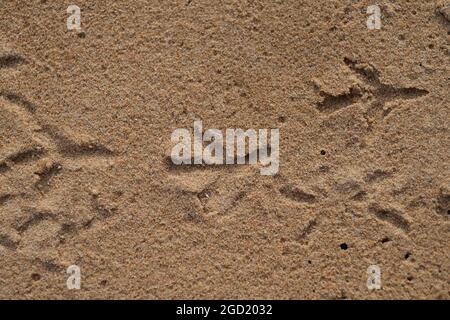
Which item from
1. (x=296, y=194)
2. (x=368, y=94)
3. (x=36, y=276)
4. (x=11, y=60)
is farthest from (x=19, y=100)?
(x=368, y=94)

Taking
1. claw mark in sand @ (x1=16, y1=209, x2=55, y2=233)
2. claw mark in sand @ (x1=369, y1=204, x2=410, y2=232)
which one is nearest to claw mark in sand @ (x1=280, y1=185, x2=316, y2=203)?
claw mark in sand @ (x1=369, y1=204, x2=410, y2=232)

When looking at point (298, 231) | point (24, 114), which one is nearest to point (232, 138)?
point (298, 231)

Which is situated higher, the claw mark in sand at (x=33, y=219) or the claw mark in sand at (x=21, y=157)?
the claw mark in sand at (x=21, y=157)

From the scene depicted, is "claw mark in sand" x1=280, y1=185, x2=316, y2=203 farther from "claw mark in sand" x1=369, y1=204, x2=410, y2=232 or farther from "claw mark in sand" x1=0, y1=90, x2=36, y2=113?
"claw mark in sand" x1=0, y1=90, x2=36, y2=113

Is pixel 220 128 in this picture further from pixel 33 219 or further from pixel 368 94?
pixel 33 219

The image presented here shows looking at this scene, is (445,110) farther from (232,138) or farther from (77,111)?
(77,111)

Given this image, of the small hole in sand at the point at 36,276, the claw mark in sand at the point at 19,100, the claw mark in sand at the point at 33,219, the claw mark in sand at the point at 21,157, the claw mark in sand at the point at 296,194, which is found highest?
the claw mark in sand at the point at 19,100

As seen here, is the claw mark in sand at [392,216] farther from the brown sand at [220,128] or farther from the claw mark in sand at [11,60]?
the claw mark in sand at [11,60]

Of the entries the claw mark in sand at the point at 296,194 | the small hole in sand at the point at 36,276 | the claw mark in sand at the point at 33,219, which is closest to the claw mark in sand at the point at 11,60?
the claw mark in sand at the point at 33,219
